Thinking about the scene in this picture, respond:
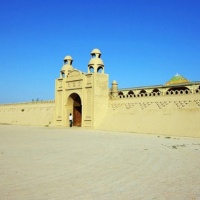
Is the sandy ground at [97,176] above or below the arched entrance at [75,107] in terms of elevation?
below

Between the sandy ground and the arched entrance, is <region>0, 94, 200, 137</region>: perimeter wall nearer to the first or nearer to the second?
the arched entrance

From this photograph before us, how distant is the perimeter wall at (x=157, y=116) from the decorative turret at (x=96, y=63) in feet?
12.5

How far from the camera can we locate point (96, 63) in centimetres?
2697

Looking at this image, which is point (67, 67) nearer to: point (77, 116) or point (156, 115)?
point (77, 116)

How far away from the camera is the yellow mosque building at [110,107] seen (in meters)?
19.9

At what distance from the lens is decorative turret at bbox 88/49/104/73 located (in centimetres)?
2702

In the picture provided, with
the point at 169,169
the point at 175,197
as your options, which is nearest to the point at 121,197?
the point at 175,197

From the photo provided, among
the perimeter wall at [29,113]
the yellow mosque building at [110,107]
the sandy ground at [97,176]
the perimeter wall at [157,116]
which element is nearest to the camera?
the sandy ground at [97,176]

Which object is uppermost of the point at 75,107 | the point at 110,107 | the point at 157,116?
the point at 75,107

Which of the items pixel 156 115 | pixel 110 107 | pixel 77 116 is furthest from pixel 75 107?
pixel 156 115

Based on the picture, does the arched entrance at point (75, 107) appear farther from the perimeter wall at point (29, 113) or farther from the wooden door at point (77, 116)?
the perimeter wall at point (29, 113)

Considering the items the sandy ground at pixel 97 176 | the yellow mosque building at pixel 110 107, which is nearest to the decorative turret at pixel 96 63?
the yellow mosque building at pixel 110 107

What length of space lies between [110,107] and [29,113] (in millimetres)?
14289

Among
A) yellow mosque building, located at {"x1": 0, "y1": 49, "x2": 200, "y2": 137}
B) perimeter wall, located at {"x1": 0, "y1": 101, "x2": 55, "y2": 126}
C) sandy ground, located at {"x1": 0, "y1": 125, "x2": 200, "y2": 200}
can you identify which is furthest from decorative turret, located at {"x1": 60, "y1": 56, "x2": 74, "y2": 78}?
sandy ground, located at {"x1": 0, "y1": 125, "x2": 200, "y2": 200}
